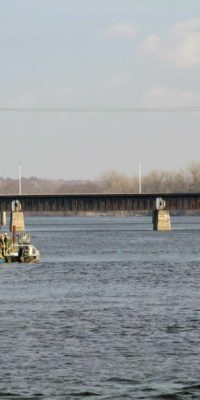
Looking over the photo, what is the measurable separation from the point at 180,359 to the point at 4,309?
77.1 feet

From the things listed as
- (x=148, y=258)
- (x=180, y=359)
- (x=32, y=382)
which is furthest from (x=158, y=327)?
(x=148, y=258)

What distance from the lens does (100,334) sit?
60.8 meters

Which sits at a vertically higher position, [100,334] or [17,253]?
[17,253]

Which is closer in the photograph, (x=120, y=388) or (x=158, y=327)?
(x=120, y=388)

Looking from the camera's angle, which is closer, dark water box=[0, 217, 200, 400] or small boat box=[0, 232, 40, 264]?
dark water box=[0, 217, 200, 400]

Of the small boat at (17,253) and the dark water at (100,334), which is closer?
the dark water at (100,334)

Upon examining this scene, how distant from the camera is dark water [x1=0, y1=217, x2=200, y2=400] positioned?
1832 inches

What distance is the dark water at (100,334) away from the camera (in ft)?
153

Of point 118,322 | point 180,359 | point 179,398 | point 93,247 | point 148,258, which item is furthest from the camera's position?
point 93,247

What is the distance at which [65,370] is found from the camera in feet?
164

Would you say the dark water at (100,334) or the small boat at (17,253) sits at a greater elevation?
the small boat at (17,253)

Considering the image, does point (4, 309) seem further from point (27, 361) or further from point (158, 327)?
point (27, 361)

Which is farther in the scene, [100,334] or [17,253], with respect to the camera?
[17,253]

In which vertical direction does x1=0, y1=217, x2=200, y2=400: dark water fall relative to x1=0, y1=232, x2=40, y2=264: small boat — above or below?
below
